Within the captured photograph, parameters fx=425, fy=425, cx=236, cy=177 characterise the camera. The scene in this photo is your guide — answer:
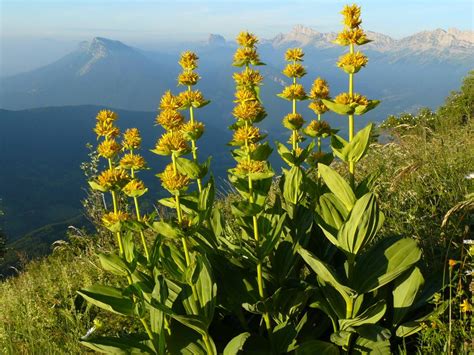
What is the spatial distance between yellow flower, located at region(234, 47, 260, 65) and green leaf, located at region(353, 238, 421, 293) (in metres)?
1.74

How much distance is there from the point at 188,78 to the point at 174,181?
0.91 m

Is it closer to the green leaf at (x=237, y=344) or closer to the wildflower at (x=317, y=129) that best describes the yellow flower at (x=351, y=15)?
the wildflower at (x=317, y=129)

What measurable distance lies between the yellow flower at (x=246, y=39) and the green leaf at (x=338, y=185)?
118 cm

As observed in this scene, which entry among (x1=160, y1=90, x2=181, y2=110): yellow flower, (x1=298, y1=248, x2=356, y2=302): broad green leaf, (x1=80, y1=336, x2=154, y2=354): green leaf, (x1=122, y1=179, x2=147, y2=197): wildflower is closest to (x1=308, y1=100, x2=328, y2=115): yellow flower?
(x1=160, y1=90, x2=181, y2=110): yellow flower

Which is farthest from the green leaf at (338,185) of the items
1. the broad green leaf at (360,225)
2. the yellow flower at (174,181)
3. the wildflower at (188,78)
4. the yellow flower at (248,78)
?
the wildflower at (188,78)

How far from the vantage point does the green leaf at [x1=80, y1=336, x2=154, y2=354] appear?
9.38ft

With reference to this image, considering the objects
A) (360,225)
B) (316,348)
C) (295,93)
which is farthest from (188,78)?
(316,348)

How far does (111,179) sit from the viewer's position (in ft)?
9.52

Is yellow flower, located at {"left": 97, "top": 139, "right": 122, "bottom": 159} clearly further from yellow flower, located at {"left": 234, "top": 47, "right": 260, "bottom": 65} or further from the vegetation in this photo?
yellow flower, located at {"left": 234, "top": 47, "right": 260, "bottom": 65}

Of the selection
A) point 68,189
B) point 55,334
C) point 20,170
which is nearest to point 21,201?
point 68,189

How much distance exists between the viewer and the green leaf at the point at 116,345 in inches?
113

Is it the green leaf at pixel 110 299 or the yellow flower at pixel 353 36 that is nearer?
the green leaf at pixel 110 299

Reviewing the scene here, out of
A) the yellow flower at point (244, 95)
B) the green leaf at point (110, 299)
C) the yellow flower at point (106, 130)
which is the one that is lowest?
the green leaf at point (110, 299)

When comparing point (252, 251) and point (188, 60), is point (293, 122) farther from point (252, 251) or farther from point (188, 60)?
point (252, 251)
